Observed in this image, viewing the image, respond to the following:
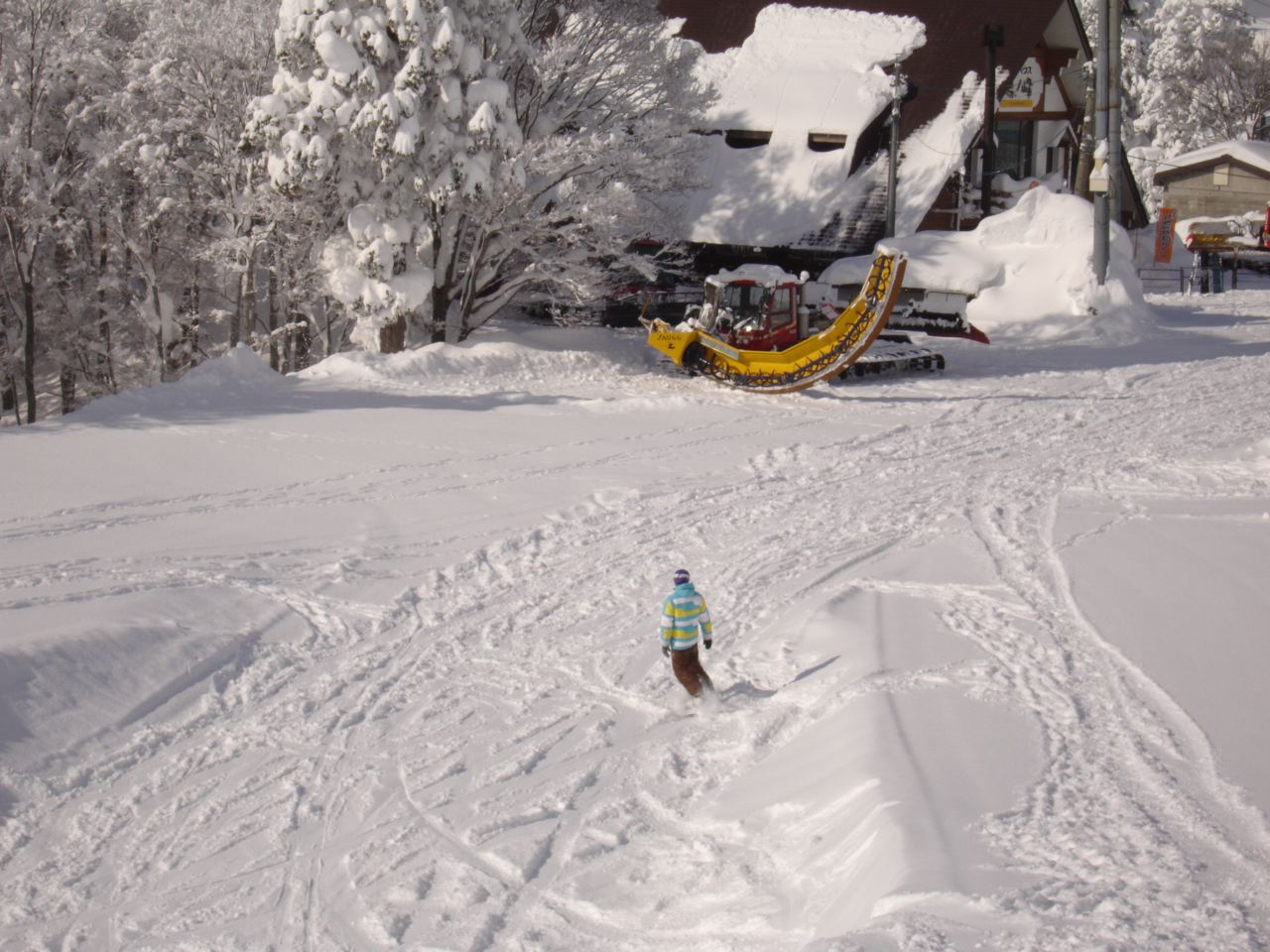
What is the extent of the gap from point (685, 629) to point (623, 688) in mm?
882

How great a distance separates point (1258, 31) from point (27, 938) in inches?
2523

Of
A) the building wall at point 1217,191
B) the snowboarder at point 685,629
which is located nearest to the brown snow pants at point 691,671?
the snowboarder at point 685,629

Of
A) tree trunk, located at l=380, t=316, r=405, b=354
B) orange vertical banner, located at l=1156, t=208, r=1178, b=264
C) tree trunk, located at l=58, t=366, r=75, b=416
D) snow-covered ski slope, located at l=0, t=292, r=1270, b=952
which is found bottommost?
snow-covered ski slope, located at l=0, t=292, r=1270, b=952

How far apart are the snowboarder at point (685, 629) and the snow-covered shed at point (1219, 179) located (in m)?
39.9

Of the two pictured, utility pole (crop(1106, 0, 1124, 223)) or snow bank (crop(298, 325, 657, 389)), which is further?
utility pole (crop(1106, 0, 1124, 223))

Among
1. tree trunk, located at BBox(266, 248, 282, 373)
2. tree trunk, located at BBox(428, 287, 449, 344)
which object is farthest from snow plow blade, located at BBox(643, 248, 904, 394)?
tree trunk, located at BBox(266, 248, 282, 373)

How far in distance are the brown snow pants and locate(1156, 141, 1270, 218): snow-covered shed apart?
131 ft

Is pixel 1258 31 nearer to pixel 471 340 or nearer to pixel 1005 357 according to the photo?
pixel 1005 357

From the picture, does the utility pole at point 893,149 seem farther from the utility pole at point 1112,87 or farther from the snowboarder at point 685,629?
the snowboarder at point 685,629

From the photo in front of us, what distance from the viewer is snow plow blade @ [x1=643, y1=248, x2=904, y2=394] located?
17.8 m

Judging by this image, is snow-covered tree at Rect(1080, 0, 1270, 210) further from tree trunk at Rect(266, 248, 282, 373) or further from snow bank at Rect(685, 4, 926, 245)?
tree trunk at Rect(266, 248, 282, 373)

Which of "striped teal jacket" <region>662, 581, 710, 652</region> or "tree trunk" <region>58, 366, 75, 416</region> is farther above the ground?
"tree trunk" <region>58, 366, 75, 416</region>

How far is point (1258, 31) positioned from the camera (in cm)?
5603

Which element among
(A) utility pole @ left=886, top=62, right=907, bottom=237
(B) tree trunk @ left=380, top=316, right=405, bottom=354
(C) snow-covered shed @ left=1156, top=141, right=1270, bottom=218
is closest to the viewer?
(B) tree trunk @ left=380, top=316, right=405, bottom=354
